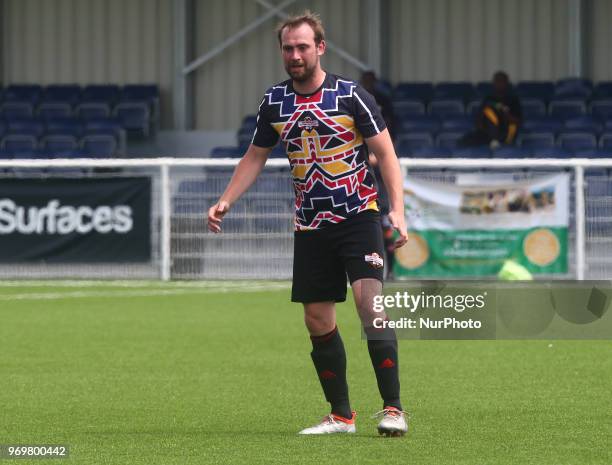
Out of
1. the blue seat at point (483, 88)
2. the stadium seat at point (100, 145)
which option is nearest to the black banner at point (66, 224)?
the stadium seat at point (100, 145)

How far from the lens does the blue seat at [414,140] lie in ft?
77.6

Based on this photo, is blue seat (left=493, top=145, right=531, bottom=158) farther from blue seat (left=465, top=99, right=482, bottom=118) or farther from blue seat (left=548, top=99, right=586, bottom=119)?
blue seat (left=465, top=99, right=482, bottom=118)

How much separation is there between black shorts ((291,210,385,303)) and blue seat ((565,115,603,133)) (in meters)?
16.7

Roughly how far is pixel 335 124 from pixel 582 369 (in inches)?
143

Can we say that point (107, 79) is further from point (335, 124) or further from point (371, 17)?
point (335, 124)

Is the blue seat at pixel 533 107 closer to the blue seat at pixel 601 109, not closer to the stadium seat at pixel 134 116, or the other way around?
the blue seat at pixel 601 109

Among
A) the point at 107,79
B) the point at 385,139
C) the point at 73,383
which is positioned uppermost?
the point at 107,79

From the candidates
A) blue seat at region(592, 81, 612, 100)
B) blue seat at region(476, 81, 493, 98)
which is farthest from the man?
blue seat at region(476, 81, 493, 98)

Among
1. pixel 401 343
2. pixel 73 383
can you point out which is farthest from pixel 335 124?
pixel 401 343

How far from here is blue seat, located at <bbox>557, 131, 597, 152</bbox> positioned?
23.1 m

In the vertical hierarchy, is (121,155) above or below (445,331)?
above

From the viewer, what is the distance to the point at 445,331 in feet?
33.7

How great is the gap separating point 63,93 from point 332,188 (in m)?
21.2

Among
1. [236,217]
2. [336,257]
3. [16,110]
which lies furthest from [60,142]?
[336,257]
